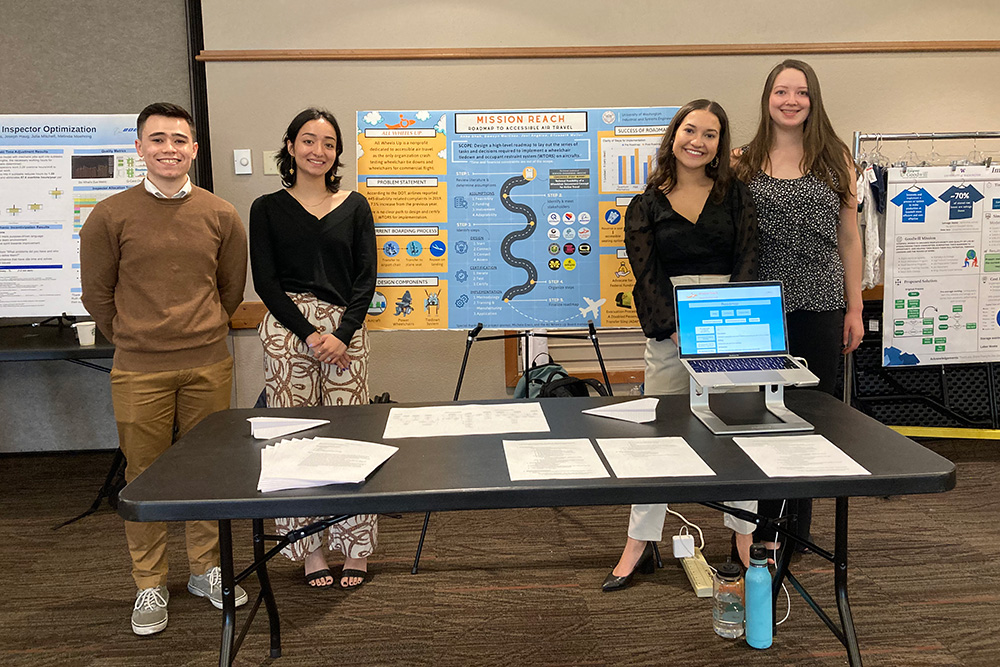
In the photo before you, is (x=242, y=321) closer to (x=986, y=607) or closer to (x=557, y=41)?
(x=557, y=41)

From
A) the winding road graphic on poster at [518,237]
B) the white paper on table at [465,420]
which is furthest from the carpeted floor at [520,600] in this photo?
the winding road graphic on poster at [518,237]

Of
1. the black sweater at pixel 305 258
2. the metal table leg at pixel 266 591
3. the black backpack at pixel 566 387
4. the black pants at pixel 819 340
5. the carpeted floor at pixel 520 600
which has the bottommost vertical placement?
the carpeted floor at pixel 520 600

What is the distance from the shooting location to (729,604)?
2.22m

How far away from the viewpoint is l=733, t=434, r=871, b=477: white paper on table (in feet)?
4.91

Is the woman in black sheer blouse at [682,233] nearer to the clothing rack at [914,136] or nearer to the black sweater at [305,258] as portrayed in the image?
the black sweater at [305,258]

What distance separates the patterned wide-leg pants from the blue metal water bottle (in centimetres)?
121

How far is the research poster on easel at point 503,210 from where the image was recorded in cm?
294

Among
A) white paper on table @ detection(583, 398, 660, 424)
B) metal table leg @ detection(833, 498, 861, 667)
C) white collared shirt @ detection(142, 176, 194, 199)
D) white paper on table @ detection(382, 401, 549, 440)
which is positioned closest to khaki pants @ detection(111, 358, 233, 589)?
white collared shirt @ detection(142, 176, 194, 199)

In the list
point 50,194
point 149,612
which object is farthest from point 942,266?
point 50,194

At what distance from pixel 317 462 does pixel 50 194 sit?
8.79ft

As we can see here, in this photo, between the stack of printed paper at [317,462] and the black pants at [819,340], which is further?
the black pants at [819,340]

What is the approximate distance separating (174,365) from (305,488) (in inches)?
42.5

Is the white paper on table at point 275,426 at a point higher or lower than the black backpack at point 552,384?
higher

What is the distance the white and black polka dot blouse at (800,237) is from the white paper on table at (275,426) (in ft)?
5.08
